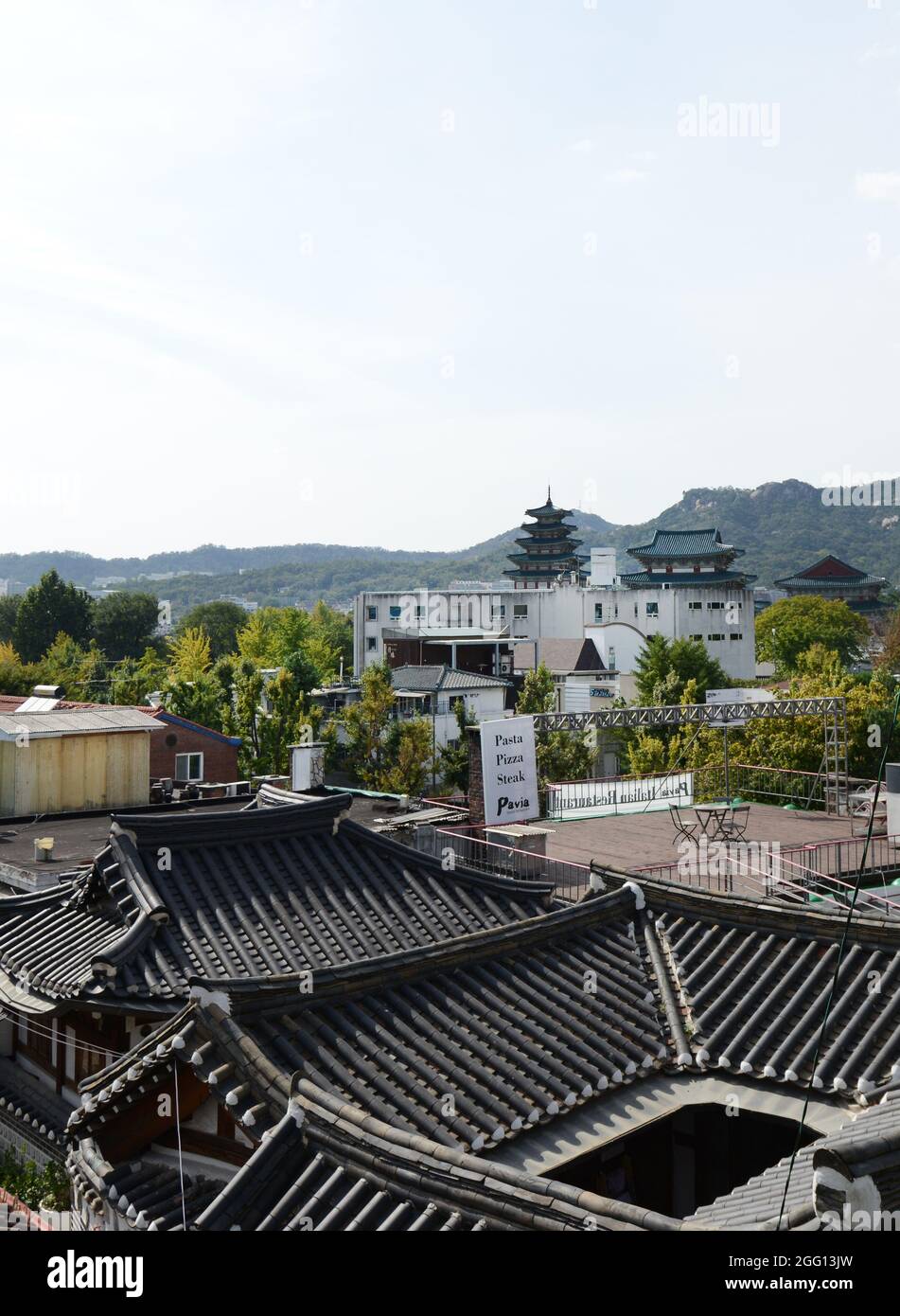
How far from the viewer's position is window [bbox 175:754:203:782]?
34.1 metres

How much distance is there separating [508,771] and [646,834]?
5.18 m

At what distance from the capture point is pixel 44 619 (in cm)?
7894

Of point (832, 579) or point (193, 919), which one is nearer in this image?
point (193, 919)

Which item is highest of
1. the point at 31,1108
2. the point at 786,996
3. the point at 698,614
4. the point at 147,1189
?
the point at 698,614

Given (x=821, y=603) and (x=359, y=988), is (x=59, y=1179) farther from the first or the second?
(x=821, y=603)

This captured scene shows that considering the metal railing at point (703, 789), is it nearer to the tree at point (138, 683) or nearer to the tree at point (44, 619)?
the tree at point (138, 683)

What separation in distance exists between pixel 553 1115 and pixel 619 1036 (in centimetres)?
120

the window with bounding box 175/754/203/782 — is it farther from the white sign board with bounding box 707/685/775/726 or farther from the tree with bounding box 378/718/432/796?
the white sign board with bounding box 707/685/775/726

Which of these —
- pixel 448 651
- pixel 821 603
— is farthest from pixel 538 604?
pixel 821 603

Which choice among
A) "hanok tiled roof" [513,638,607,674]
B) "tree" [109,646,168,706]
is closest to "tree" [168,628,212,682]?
"tree" [109,646,168,706]

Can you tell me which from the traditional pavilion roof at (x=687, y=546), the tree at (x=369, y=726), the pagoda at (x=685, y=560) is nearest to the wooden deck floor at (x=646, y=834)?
the tree at (x=369, y=726)

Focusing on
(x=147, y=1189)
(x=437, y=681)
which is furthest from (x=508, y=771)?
(x=437, y=681)

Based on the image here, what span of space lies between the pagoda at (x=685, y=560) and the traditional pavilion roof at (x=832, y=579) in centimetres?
2253

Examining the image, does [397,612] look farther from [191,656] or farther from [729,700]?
[729,700]
